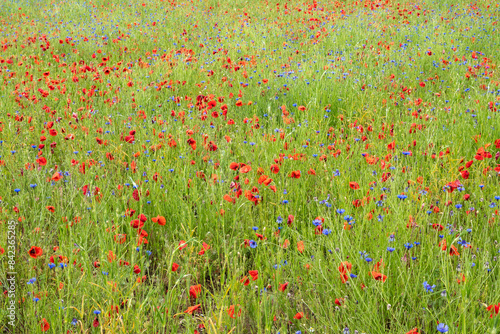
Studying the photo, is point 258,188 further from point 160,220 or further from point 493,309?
point 493,309

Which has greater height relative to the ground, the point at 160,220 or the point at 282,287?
the point at 160,220

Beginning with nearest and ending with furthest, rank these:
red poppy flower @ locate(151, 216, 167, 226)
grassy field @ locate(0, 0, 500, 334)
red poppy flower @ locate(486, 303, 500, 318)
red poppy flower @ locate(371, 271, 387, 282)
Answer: red poppy flower @ locate(486, 303, 500, 318), red poppy flower @ locate(371, 271, 387, 282), grassy field @ locate(0, 0, 500, 334), red poppy flower @ locate(151, 216, 167, 226)

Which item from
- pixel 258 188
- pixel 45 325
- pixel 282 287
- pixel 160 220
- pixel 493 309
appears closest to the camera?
pixel 493 309

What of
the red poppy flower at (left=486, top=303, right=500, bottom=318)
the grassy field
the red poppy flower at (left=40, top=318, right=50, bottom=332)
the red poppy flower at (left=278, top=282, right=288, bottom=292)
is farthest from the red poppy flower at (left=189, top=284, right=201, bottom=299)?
the red poppy flower at (left=486, top=303, right=500, bottom=318)

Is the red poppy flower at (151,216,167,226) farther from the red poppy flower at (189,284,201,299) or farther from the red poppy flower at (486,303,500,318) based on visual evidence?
the red poppy flower at (486,303,500,318)

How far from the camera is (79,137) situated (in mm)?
3281

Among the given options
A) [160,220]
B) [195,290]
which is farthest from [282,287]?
[160,220]

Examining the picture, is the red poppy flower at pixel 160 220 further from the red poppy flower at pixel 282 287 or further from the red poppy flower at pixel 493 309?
the red poppy flower at pixel 493 309

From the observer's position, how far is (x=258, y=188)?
2.50m

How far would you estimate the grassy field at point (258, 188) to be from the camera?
1612 millimetres

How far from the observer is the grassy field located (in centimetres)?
161

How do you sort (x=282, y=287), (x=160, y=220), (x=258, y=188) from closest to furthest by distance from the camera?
(x=282, y=287)
(x=160, y=220)
(x=258, y=188)

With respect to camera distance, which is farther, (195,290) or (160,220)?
(160,220)

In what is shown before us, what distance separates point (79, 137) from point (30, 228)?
1275 millimetres
